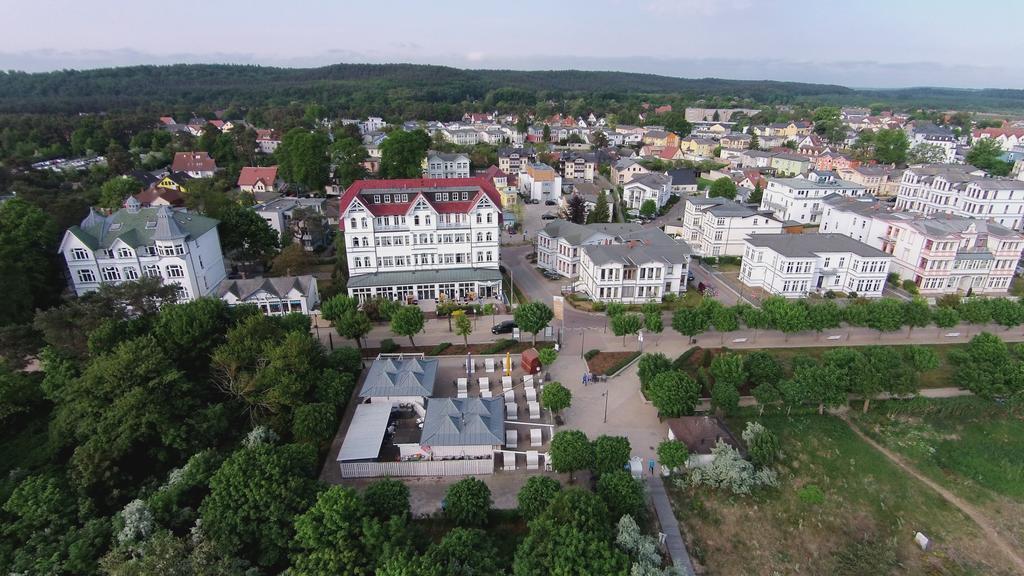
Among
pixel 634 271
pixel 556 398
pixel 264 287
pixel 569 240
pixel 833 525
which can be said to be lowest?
pixel 833 525

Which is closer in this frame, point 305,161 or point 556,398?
point 556,398

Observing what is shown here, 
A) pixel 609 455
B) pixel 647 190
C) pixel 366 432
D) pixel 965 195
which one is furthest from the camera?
pixel 647 190

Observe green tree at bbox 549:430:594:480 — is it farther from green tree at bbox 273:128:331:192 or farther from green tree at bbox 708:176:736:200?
green tree at bbox 708:176:736:200

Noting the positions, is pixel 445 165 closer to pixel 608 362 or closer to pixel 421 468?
pixel 608 362

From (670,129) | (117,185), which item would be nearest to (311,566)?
(117,185)

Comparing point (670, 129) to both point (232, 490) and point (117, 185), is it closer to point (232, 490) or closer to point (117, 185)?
point (117, 185)

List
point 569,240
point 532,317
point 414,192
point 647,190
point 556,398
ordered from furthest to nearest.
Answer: point 647,190 → point 569,240 → point 414,192 → point 532,317 → point 556,398

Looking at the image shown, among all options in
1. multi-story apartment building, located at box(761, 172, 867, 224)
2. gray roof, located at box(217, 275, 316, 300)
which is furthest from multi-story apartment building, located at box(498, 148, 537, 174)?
→ gray roof, located at box(217, 275, 316, 300)

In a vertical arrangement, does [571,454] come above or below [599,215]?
below

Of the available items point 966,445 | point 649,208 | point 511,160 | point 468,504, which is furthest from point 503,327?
point 511,160
